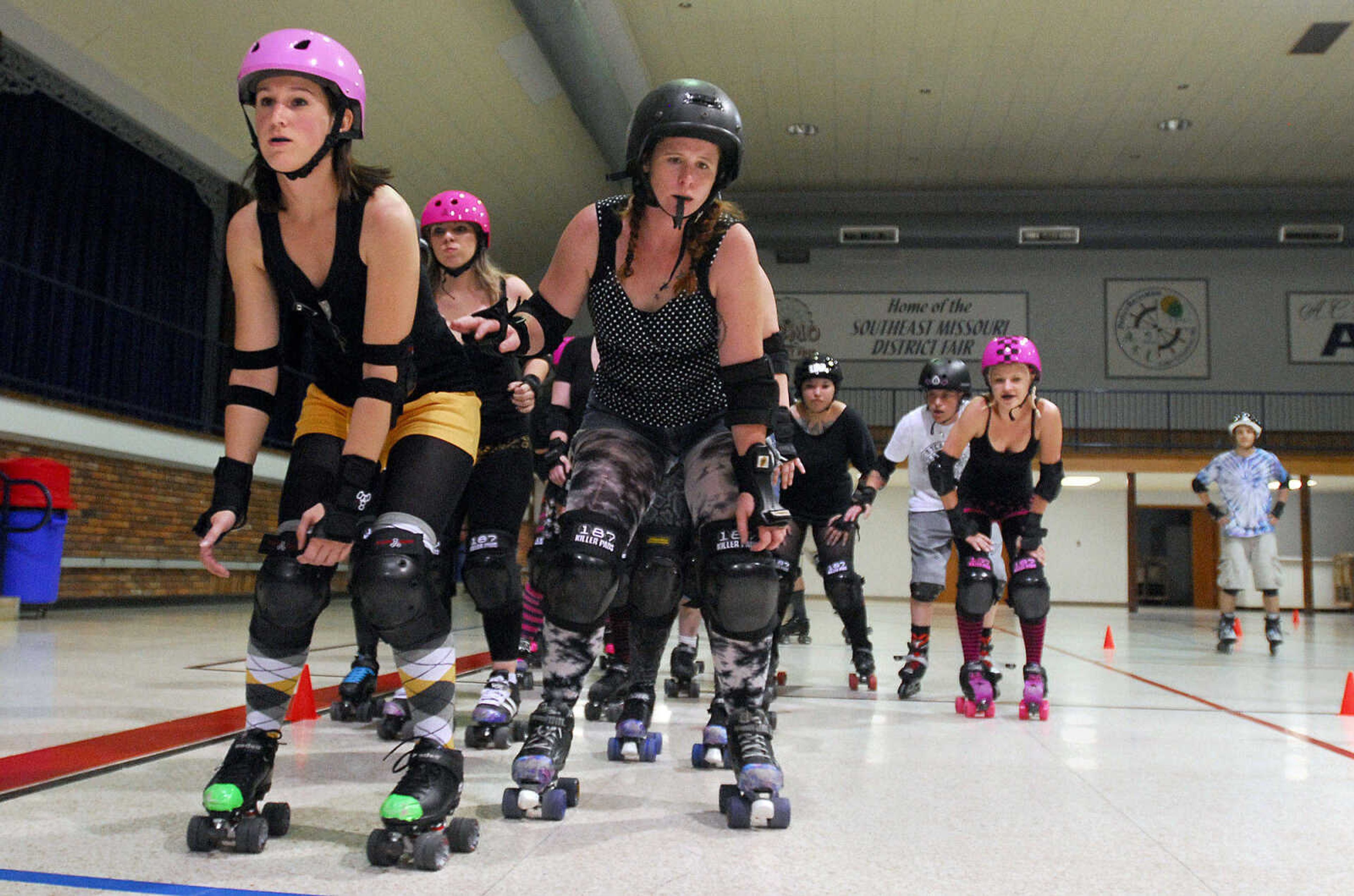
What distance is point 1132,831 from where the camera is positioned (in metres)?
1.93

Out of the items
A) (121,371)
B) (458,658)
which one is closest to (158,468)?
(121,371)

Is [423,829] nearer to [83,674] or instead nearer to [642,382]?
[642,382]

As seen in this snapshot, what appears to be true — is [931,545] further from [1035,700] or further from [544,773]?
[544,773]

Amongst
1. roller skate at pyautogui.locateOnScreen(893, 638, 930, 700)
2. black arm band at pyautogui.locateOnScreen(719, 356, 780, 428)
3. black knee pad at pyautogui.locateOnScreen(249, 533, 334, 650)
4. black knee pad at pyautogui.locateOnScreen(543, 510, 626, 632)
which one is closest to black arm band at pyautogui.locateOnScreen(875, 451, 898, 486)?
roller skate at pyautogui.locateOnScreen(893, 638, 930, 700)

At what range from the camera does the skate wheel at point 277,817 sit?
5.72ft

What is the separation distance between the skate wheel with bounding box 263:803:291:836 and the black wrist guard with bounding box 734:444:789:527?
1009 millimetres

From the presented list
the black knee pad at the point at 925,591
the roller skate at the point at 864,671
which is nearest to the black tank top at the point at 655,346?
the roller skate at the point at 864,671

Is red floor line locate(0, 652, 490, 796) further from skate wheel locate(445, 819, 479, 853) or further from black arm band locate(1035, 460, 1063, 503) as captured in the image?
black arm band locate(1035, 460, 1063, 503)

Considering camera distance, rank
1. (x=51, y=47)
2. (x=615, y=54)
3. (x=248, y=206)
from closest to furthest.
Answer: (x=248, y=206) < (x=51, y=47) < (x=615, y=54)

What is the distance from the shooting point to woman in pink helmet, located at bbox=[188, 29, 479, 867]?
1721 millimetres

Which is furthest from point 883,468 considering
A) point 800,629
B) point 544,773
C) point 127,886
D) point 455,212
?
point 127,886

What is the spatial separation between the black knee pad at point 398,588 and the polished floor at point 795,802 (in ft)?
1.19

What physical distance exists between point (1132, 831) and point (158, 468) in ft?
33.5

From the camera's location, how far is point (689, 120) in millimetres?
2047
